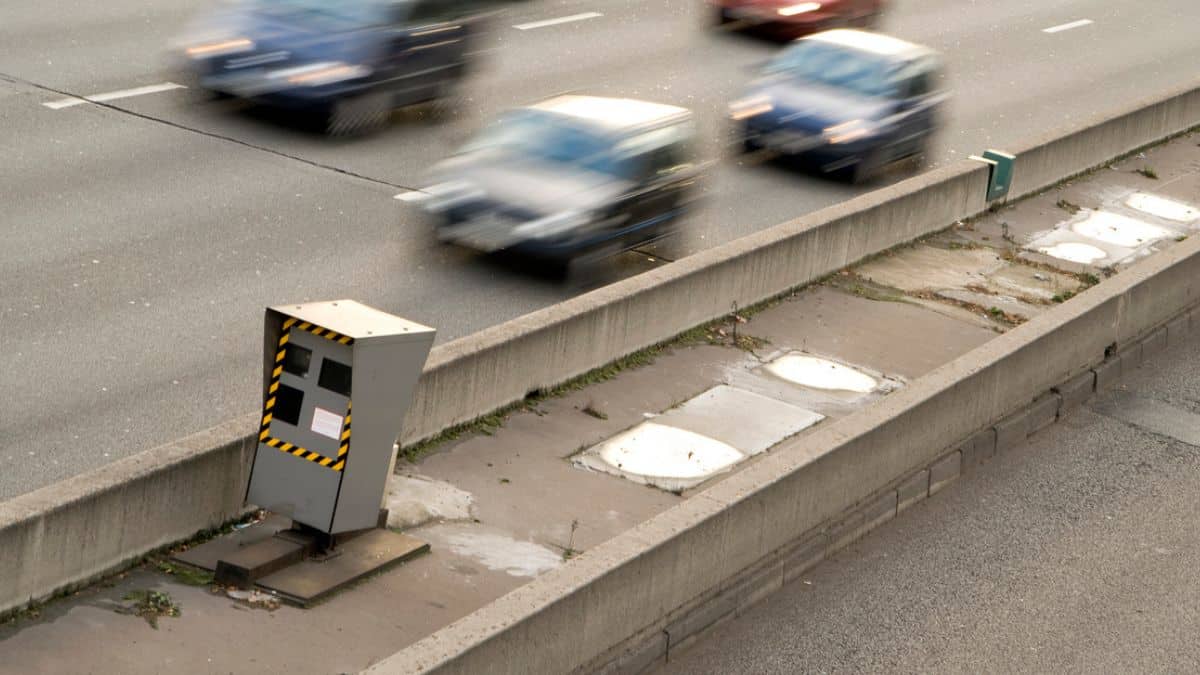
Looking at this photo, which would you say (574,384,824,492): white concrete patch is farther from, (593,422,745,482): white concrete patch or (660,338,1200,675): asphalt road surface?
(660,338,1200,675): asphalt road surface

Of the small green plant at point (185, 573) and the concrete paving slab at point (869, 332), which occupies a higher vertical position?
the small green plant at point (185, 573)

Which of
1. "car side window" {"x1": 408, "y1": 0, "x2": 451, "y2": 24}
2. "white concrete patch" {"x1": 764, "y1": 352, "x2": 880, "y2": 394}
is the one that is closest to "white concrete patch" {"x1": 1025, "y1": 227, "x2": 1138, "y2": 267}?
"white concrete patch" {"x1": 764, "y1": 352, "x2": 880, "y2": 394}

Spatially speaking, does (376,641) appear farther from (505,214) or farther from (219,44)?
(219,44)

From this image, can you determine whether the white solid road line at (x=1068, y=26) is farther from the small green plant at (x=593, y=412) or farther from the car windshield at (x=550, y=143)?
the small green plant at (x=593, y=412)

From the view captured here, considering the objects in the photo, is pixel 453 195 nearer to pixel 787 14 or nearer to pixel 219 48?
pixel 219 48

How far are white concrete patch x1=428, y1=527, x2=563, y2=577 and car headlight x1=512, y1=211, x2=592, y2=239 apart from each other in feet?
19.5

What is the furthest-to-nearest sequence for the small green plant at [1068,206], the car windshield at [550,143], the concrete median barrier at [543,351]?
the small green plant at [1068,206] → the car windshield at [550,143] → the concrete median barrier at [543,351]

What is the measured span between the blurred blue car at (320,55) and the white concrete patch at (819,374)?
7478 millimetres

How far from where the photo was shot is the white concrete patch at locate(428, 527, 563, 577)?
10.4m

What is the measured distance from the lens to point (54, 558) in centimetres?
919

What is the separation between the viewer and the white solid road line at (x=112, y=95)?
1977 cm

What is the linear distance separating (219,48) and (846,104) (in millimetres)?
7263

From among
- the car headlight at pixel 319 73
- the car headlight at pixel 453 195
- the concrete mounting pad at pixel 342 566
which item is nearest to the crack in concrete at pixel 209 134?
the car headlight at pixel 319 73

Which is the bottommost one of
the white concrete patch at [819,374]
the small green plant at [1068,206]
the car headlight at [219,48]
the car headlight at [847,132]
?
the white concrete patch at [819,374]
